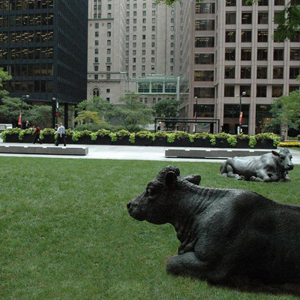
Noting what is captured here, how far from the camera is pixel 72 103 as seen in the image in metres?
85.2

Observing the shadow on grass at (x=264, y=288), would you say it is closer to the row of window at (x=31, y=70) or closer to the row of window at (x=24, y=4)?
the row of window at (x=31, y=70)

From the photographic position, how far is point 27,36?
76.1 meters

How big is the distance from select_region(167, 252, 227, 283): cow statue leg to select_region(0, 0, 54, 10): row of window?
8084 centimetres

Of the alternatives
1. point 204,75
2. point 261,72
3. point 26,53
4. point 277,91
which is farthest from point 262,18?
point 26,53

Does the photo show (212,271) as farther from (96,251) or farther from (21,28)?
(21,28)

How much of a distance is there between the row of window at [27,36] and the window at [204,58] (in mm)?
31906

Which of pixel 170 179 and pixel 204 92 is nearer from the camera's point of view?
pixel 170 179

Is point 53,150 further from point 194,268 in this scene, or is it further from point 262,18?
point 262,18

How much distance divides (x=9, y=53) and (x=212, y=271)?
82.6m

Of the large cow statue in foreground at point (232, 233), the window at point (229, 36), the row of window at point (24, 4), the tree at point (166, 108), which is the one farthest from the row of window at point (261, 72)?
the large cow statue in foreground at point (232, 233)

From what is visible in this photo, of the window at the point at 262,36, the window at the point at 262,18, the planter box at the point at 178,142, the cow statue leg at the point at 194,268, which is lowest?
the cow statue leg at the point at 194,268

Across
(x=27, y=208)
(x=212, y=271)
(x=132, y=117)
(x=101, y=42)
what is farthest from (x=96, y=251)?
(x=101, y=42)

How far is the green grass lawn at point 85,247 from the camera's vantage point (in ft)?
12.7

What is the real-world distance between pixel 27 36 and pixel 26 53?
12.2 ft
